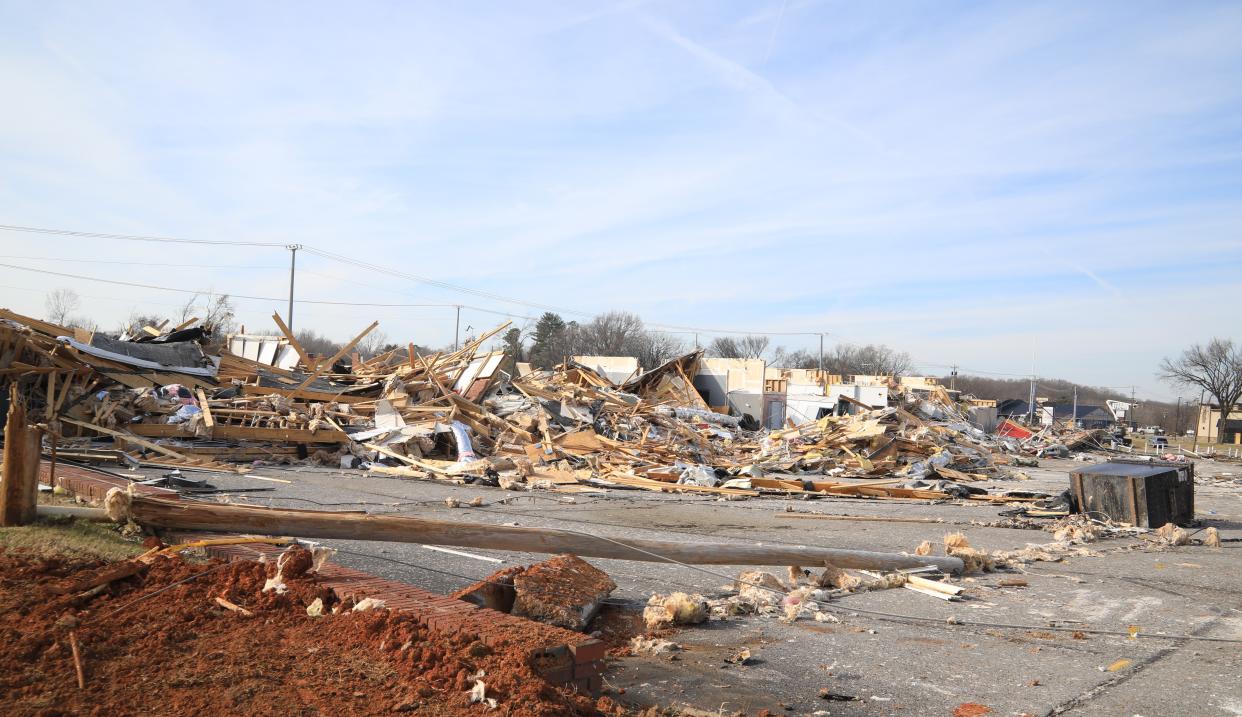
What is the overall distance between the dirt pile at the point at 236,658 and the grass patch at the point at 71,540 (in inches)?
29.6

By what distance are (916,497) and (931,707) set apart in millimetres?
14035

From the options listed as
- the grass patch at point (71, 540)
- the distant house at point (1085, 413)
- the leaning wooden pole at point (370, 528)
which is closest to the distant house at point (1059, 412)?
the distant house at point (1085, 413)

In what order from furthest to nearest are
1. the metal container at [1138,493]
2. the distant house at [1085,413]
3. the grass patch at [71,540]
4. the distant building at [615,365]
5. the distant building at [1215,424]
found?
the distant house at [1085,413] → the distant building at [1215,424] → the distant building at [615,365] → the metal container at [1138,493] → the grass patch at [71,540]

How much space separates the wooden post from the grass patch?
0.16m

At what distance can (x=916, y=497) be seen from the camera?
18.1m

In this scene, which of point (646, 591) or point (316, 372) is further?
point (316, 372)

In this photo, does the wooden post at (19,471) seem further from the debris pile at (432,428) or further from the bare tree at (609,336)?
the bare tree at (609,336)

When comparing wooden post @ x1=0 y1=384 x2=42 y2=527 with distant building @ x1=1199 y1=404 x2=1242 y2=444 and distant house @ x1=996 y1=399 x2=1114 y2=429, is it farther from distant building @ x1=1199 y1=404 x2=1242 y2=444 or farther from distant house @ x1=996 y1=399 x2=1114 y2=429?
distant building @ x1=1199 y1=404 x2=1242 y2=444

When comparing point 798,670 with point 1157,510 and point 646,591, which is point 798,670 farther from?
point 1157,510

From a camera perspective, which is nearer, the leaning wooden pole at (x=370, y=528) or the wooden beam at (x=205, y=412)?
the leaning wooden pole at (x=370, y=528)

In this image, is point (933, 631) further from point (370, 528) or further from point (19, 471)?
point (19, 471)

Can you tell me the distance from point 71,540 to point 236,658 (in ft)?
10.3

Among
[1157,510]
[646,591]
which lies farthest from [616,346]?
[646,591]

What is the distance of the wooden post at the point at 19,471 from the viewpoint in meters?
6.48
